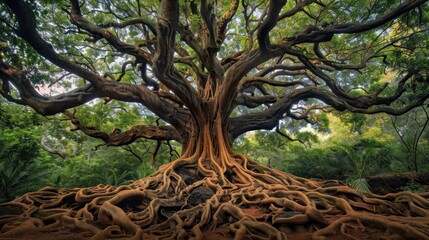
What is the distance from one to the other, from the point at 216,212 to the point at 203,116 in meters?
A: 3.40

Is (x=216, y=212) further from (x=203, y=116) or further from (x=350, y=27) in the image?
(x=350, y=27)

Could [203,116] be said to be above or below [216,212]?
above

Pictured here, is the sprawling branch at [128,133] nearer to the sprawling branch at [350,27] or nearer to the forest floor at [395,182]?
the sprawling branch at [350,27]

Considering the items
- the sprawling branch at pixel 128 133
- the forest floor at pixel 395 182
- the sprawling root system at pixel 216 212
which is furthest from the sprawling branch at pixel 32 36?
the forest floor at pixel 395 182

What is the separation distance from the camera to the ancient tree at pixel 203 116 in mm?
3129

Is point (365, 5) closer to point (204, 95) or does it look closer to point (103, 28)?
point (204, 95)

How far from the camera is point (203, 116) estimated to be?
6.61 m

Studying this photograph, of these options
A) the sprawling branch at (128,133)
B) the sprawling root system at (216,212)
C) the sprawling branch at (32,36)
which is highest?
the sprawling branch at (32,36)

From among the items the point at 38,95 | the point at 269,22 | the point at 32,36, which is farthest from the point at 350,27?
the point at 38,95

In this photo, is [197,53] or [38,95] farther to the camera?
[197,53]

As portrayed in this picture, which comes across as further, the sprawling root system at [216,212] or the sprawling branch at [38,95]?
the sprawling branch at [38,95]

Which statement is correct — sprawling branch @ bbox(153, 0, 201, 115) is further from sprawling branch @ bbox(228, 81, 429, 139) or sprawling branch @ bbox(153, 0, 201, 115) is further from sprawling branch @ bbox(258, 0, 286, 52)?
sprawling branch @ bbox(228, 81, 429, 139)

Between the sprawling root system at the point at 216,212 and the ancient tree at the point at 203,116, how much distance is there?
21 mm

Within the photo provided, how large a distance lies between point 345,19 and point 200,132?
5.16 m
